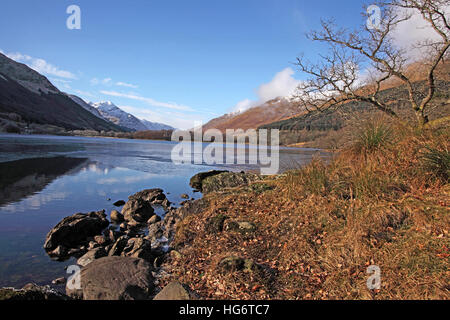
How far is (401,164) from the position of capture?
19.6 feet

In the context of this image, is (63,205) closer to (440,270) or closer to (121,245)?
(121,245)

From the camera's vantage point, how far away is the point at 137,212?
1083cm

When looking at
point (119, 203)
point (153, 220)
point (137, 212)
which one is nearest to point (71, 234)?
point (137, 212)

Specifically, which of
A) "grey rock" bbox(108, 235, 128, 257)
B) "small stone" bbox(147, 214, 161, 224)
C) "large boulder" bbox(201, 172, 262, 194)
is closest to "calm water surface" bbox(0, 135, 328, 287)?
"grey rock" bbox(108, 235, 128, 257)

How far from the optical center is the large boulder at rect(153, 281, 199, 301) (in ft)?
13.0

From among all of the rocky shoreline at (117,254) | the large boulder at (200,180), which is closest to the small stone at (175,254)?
the rocky shoreline at (117,254)

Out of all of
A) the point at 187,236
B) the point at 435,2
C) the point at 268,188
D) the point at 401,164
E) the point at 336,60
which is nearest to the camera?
the point at 401,164

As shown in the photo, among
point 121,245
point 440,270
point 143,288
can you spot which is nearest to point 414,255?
point 440,270

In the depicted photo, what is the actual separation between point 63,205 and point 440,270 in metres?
14.2

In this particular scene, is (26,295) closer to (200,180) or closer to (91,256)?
(91,256)

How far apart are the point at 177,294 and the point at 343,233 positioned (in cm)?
345

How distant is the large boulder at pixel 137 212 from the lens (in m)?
10.4

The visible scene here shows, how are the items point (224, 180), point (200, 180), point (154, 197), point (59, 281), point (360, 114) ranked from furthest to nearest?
point (200, 180), point (224, 180), point (154, 197), point (360, 114), point (59, 281)

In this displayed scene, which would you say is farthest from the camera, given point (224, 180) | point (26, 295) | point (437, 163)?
point (224, 180)
